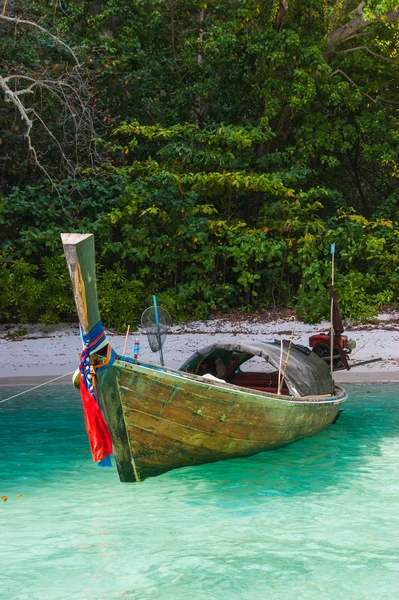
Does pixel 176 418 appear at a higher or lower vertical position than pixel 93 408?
lower

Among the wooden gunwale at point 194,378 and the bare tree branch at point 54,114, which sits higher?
the bare tree branch at point 54,114

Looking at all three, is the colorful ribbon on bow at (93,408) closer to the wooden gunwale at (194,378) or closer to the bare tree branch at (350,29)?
the wooden gunwale at (194,378)

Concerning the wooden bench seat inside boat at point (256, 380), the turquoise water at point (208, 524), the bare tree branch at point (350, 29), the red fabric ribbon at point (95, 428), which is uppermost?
the bare tree branch at point (350, 29)

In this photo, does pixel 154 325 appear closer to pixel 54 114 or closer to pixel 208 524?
pixel 208 524

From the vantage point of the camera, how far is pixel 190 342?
650 inches

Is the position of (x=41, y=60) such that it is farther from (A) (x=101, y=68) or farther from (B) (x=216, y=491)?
(B) (x=216, y=491)

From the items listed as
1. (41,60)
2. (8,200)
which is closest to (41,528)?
(8,200)

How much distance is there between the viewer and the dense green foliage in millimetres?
18906

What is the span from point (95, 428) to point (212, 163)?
1347 cm

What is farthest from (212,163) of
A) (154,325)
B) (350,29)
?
(154,325)

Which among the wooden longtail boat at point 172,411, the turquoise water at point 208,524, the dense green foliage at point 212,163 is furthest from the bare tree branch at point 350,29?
the wooden longtail boat at point 172,411

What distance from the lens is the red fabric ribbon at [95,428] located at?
7.42m

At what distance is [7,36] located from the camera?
19.6 metres

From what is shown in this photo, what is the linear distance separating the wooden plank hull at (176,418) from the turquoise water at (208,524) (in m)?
0.39
